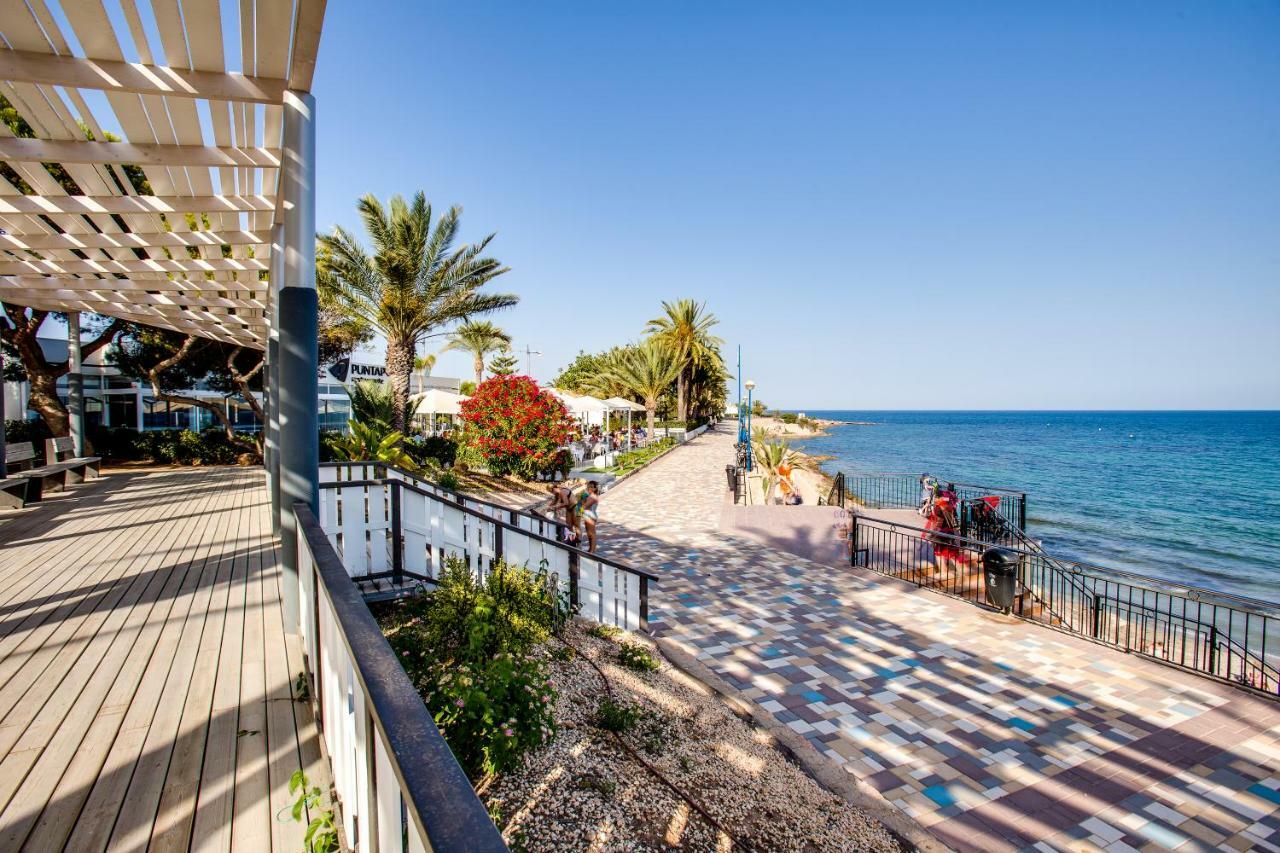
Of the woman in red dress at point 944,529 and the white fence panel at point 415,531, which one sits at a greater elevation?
the white fence panel at point 415,531

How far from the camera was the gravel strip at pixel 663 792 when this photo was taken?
3.25 metres

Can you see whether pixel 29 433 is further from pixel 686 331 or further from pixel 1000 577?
pixel 686 331

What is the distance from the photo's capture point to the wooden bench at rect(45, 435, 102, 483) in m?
11.1

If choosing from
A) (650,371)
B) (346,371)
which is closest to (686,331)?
(650,371)

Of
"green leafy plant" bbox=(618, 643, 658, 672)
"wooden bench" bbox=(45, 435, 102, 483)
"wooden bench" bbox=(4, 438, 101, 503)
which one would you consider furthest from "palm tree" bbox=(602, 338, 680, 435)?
"green leafy plant" bbox=(618, 643, 658, 672)

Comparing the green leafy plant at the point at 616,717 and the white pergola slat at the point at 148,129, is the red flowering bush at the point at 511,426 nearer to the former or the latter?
the white pergola slat at the point at 148,129

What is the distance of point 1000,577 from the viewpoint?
800 cm

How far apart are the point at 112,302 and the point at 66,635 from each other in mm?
8711

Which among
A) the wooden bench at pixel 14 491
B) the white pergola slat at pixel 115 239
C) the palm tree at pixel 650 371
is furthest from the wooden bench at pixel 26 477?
the palm tree at pixel 650 371

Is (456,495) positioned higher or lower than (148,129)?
lower

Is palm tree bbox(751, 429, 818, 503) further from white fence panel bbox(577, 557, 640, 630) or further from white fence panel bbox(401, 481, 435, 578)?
white fence panel bbox(401, 481, 435, 578)

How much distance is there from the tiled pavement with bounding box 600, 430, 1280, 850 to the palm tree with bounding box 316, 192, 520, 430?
1184cm

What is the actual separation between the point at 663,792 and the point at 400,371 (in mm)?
15436

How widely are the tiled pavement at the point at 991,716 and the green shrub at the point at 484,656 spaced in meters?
2.01
